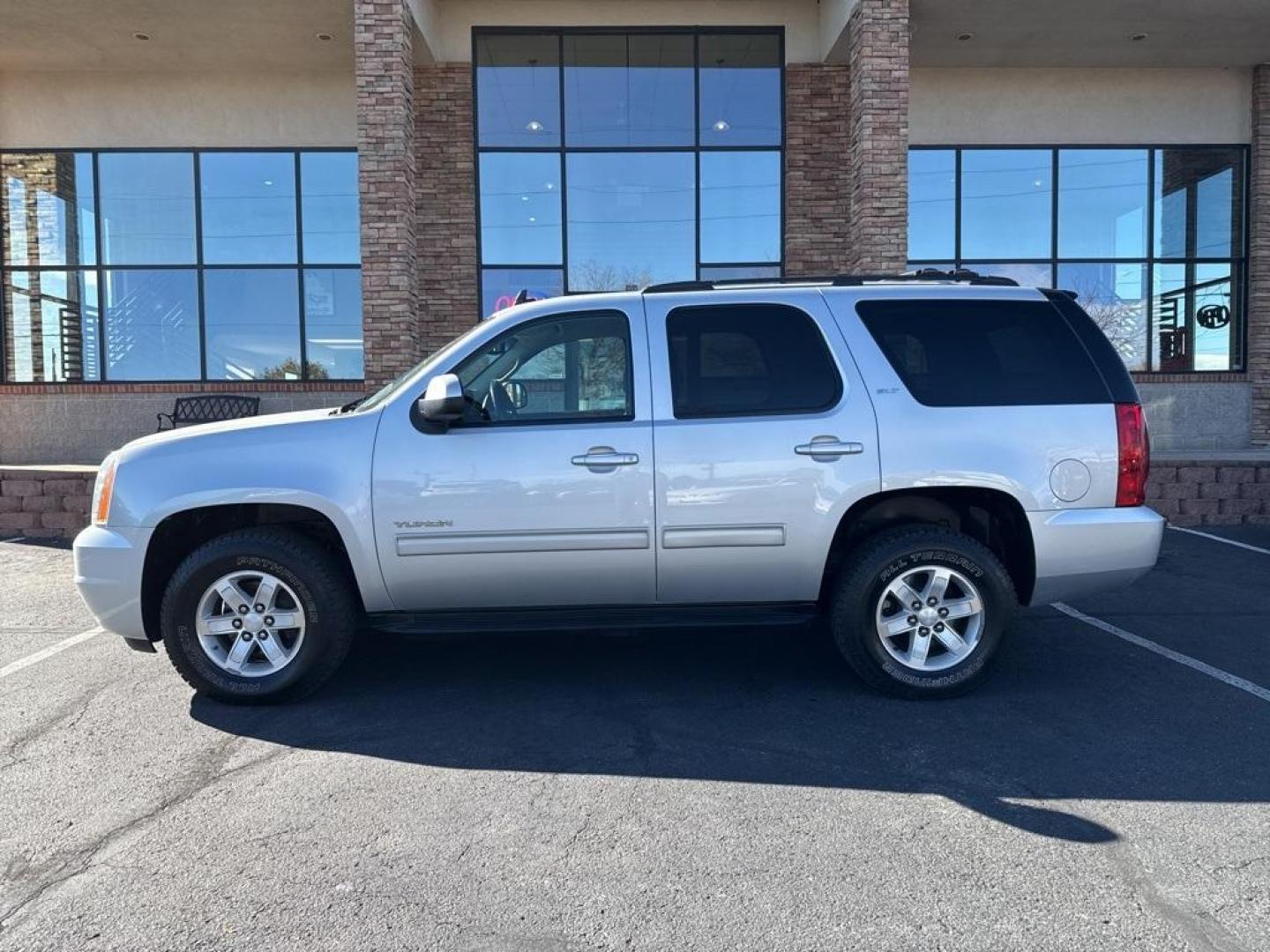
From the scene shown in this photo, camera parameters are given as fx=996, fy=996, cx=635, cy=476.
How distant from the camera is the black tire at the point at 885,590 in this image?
4789 mm

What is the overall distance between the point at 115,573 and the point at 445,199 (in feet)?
35.0

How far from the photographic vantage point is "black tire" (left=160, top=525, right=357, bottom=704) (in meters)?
4.74

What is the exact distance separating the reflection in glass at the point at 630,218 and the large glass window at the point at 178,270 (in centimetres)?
361

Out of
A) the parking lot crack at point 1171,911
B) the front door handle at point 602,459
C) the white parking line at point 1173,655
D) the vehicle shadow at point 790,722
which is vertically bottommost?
the parking lot crack at point 1171,911

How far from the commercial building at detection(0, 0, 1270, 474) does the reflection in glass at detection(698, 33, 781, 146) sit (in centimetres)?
4

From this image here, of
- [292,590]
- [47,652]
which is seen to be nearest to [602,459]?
[292,590]

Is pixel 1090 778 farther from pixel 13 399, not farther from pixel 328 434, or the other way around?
pixel 13 399

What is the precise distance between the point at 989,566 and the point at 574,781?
2267mm

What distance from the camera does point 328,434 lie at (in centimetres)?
475

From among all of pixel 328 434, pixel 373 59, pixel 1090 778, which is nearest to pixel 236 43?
pixel 373 59

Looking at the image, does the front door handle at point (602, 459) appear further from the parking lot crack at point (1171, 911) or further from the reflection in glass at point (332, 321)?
the reflection in glass at point (332, 321)

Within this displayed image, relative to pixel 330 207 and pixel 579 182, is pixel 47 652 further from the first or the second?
pixel 330 207

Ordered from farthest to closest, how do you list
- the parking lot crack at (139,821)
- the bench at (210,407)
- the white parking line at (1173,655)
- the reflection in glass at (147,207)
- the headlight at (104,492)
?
1. the reflection in glass at (147,207)
2. the bench at (210,407)
3. the white parking line at (1173,655)
4. the headlight at (104,492)
5. the parking lot crack at (139,821)

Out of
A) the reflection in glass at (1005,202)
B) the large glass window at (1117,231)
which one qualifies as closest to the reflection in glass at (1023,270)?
the large glass window at (1117,231)
